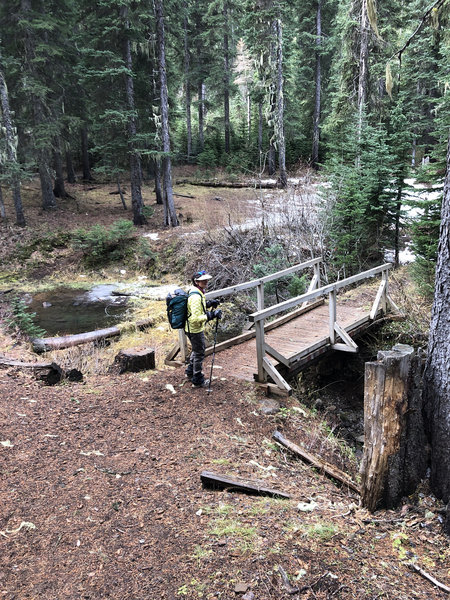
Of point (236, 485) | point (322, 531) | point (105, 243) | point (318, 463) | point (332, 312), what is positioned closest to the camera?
point (322, 531)

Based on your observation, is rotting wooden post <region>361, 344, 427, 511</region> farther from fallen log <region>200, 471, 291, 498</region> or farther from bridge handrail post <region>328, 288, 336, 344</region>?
bridge handrail post <region>328, 288, 336, 344</region>

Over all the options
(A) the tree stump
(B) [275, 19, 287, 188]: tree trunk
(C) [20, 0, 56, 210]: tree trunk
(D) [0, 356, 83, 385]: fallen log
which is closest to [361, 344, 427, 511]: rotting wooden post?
(A) the tree stump

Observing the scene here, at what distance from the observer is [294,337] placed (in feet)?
27.4

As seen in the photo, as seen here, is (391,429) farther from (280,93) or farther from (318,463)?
(280,93)

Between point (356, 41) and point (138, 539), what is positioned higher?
point (356, 41)

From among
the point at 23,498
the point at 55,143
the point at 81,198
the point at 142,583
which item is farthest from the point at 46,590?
the point at 81,198

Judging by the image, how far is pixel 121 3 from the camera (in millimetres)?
17828

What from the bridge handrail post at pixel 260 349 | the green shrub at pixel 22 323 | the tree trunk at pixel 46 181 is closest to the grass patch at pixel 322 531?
the bridge handrail post at pixel 260 349

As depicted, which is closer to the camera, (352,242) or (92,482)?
(92,482)

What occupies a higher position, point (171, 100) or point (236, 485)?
point (171, 100)

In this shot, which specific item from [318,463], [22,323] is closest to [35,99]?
[22,323]

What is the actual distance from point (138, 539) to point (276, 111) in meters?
26.3

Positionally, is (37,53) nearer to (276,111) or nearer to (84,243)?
(84,243)

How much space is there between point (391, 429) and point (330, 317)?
177 inches
